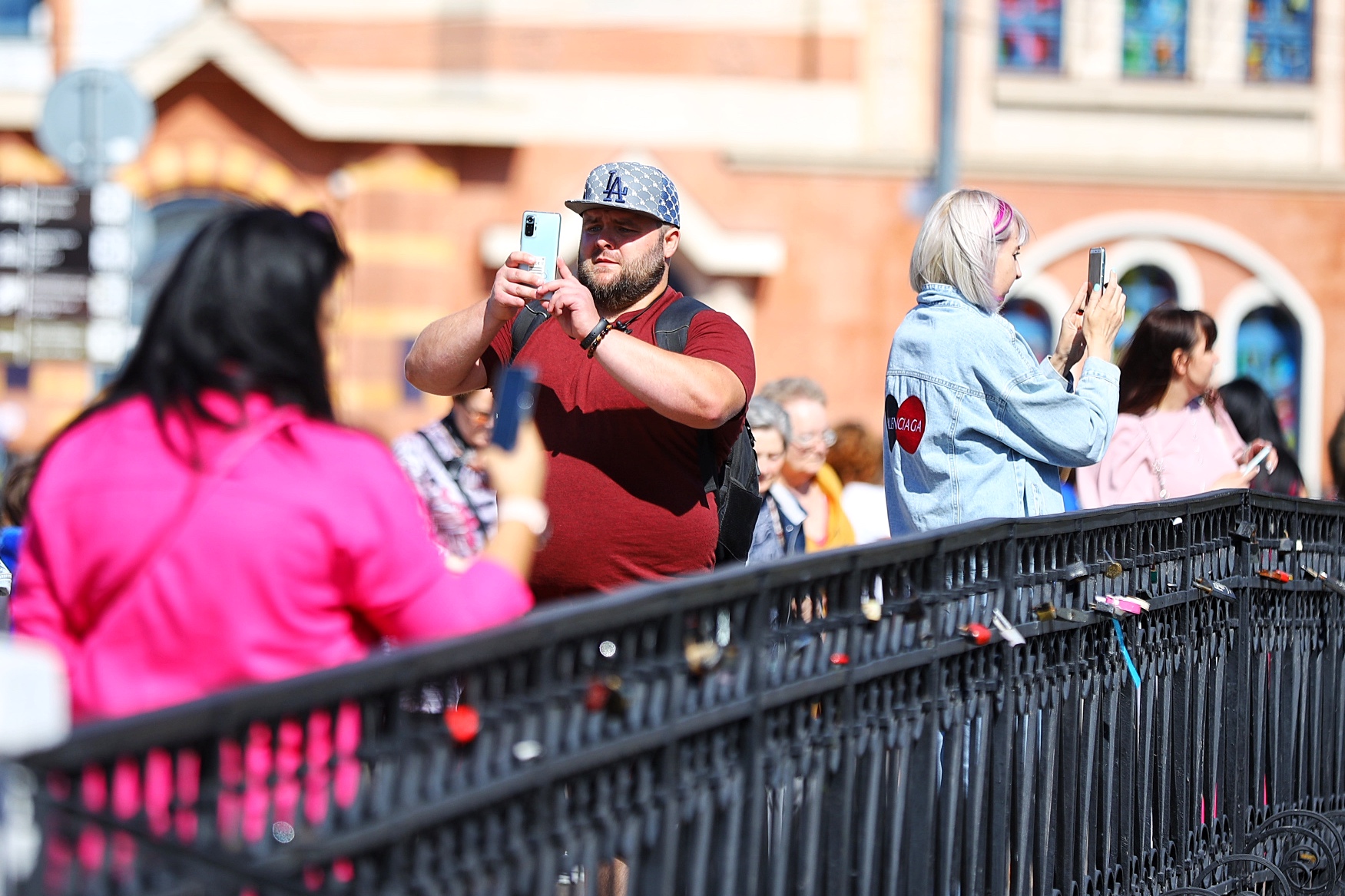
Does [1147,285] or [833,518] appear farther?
[1147,285]

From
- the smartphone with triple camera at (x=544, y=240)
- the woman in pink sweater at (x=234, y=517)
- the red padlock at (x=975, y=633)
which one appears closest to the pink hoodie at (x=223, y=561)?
the woman in pink sweater at (x=234, y=517)

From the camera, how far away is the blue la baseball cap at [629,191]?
12.6 feet

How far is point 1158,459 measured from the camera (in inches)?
209

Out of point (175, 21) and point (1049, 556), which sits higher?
point (175, 21)

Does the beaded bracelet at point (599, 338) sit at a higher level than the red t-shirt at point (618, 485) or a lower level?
higher

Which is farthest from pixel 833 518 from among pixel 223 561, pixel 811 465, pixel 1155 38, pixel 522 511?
pixel 1155 38

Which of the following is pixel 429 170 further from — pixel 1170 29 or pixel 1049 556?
pixel 1049 556

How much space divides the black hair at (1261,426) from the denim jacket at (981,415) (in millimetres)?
3089

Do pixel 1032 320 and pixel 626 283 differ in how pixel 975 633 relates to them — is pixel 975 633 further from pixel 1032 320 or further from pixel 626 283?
pixel 1032 320

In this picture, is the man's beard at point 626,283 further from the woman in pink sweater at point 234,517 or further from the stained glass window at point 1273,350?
the stained glass window at point 1273,350

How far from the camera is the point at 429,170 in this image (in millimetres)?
16266

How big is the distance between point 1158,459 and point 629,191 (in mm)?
2358

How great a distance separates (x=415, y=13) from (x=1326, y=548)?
13301 millimetres

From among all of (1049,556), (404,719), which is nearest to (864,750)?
(1049,556)
